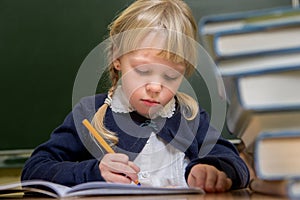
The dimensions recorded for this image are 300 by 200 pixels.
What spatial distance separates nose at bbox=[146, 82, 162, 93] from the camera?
0.99 m

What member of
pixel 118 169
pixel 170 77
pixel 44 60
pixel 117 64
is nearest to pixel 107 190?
pixel 118 169

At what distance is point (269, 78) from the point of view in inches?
18.5

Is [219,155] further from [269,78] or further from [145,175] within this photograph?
[269,78]

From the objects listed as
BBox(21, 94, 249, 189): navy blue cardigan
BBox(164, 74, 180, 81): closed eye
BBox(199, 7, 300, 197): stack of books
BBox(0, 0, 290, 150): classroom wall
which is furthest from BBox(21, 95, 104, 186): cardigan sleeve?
BBox(0, 0, 290, 150): classroom wall

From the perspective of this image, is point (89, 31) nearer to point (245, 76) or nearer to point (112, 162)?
point (112, 162)

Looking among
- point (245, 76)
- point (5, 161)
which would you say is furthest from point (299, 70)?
point (5, 161)

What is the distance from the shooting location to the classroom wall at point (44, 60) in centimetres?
178

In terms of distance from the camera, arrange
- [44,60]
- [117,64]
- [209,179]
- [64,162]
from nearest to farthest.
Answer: [209,179] < [64,162] < [117,64] < [44,60]

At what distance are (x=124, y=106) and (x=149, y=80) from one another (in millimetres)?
139

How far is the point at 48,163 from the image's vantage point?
96 centimetres

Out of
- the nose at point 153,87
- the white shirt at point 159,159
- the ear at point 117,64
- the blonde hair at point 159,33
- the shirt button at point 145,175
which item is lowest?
the shirt button at point 145,175

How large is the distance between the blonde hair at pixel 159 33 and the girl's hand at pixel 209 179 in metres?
0.25

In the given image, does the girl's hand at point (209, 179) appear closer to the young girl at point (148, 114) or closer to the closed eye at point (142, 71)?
the young girl at point (148, 114)

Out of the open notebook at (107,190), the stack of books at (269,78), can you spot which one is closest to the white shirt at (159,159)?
the open notebook at (107,190)
